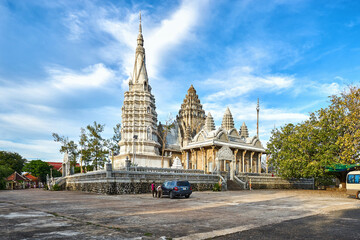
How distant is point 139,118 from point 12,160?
44.2 metres

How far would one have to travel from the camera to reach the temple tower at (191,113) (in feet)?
225

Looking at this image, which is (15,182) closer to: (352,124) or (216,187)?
(216,187)

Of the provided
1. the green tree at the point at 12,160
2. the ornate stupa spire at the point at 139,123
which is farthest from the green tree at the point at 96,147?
the green tree at the point at 12,160

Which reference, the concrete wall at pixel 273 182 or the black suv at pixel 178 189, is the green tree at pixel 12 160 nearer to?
the concrete wall at pixel 273 182

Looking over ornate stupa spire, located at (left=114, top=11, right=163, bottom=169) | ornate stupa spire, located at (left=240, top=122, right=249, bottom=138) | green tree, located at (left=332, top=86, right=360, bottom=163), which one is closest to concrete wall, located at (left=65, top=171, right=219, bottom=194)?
green tree, located at (left=332, top=86, right=360, bottom=163)

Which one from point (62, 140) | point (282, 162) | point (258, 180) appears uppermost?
point (62, 140)

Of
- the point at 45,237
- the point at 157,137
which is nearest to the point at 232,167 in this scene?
the point at 157,137

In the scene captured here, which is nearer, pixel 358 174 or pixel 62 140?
pixel 358 174

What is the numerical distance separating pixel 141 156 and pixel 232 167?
1936 centimetres

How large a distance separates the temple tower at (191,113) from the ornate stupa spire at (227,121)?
23.2ft

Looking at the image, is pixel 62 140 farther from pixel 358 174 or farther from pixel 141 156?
pixel 358 174

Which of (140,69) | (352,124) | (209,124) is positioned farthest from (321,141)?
(140,69)

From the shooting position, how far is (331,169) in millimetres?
32250

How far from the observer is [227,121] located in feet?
209
